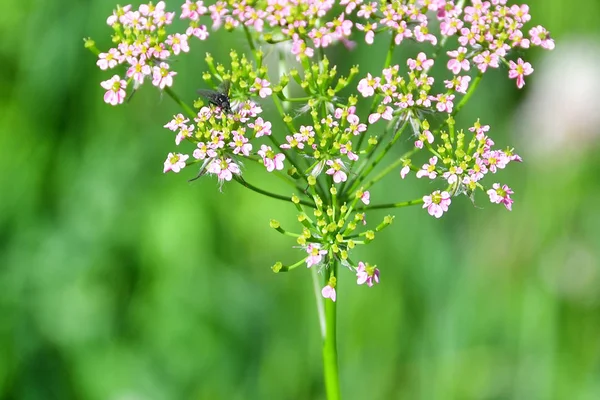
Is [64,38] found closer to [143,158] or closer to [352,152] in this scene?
[143,158]

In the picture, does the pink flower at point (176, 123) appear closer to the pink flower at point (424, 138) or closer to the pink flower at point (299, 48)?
the pink flower at point (299, 48)

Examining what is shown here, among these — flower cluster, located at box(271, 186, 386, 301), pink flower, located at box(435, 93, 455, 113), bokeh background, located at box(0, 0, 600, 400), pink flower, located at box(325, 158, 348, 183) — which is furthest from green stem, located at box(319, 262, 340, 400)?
bokeh background, located at box(0, 0, 600, 400)

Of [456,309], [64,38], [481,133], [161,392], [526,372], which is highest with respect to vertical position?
[64,38]

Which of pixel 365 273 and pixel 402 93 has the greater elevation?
pixel 402 93

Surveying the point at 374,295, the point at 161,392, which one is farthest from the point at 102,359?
the point at 374,295

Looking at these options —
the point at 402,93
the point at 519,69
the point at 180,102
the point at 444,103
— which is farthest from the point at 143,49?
the point at 519,69

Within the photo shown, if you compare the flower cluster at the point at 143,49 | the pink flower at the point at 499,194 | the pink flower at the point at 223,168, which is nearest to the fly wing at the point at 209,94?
the flower cluster at the point at 143,49

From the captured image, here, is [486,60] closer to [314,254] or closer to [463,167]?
[463,167]
